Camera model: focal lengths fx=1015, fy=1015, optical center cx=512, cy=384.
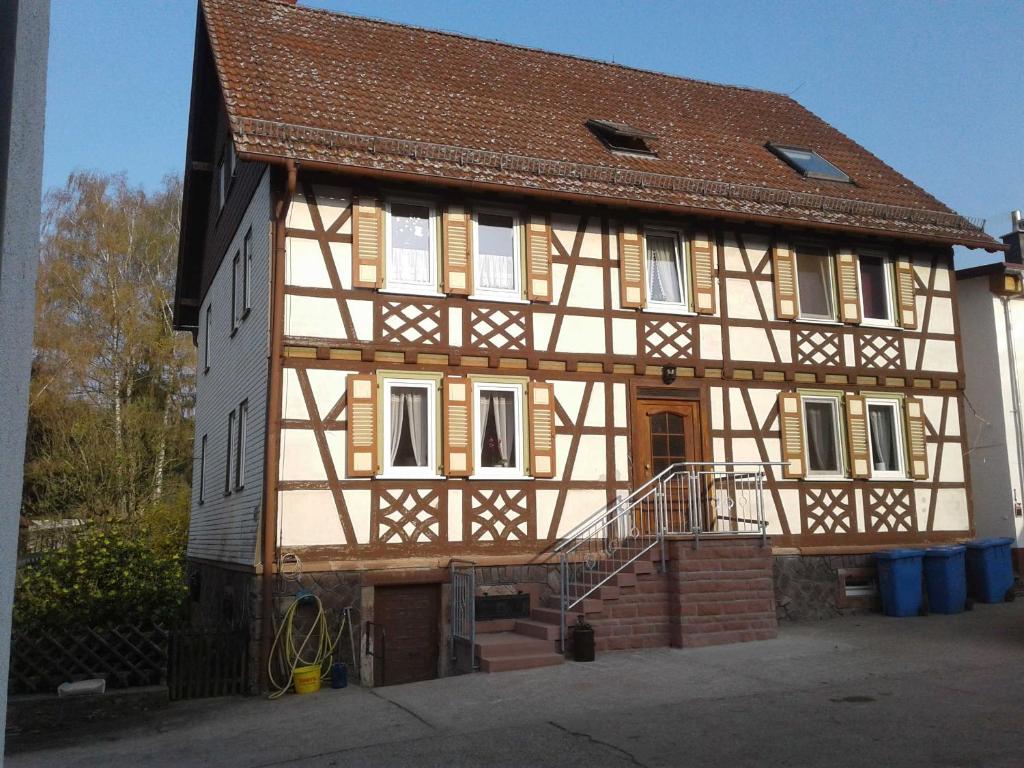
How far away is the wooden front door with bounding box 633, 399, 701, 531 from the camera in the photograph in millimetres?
15797

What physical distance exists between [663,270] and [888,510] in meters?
5.60

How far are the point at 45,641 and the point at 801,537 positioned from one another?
1119cm

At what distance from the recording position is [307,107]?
1512 cm

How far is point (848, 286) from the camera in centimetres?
1758

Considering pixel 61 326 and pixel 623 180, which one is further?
pixel 61 326

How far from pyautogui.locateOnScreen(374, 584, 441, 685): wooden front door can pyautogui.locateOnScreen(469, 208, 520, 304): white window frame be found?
437 cm

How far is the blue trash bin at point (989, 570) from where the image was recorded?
16.8 metres

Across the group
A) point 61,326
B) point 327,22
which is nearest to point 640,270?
point 327,22

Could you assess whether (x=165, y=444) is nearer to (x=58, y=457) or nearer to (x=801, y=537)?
(x=58, y=457)

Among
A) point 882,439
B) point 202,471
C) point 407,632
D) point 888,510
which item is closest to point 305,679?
point 407,632

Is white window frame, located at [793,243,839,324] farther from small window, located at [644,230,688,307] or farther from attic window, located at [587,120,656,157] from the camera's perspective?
attic window, located at [587,120,656,157]

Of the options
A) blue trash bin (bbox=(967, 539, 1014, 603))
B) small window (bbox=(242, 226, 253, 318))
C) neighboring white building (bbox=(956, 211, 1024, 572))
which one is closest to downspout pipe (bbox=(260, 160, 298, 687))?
small window (bbox=(242, 226, 253, 318))

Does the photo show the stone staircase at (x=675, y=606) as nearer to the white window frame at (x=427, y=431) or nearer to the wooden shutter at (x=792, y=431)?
the white window frame at (x=427, y=431)

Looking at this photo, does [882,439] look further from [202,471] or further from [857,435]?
[202,471]
